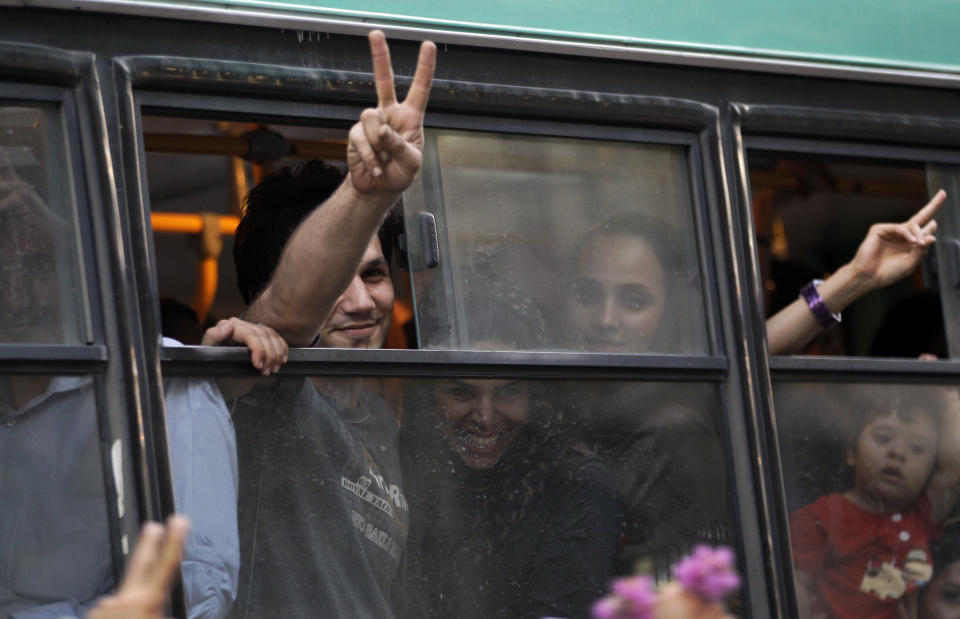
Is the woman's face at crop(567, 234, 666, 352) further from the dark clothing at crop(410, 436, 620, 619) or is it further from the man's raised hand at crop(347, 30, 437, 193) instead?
the man's raised hand at crop(347, 30, 437, 193)

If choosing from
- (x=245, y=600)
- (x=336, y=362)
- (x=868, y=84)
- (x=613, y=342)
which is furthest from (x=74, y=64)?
(x=868, y=84)

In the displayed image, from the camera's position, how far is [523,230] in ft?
8.59

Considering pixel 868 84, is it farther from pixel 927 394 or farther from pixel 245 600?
pixel 245 600

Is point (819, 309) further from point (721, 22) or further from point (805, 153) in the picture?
point (721, 22)

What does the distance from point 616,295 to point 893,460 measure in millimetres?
711

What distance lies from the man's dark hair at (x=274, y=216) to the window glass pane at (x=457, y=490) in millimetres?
543

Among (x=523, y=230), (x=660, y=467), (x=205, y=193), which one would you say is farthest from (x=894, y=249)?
(x=205, y=193)

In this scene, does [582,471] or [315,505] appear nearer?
[315,505]

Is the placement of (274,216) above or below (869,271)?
above

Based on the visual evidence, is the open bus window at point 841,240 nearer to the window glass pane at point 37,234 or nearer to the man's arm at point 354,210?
the man's arm at point 354,210

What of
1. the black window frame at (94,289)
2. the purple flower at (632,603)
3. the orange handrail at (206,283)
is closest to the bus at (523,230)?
the black window frame at (94,289)

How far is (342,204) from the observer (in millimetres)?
2262

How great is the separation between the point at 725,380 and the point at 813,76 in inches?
26.9

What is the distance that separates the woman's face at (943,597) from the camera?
2.85 meters
